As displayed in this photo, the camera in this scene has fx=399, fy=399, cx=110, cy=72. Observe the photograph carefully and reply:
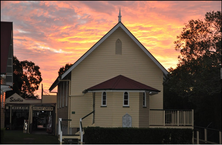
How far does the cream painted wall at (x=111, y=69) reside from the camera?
105 ft

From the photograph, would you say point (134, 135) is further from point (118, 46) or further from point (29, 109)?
point (29, 109)

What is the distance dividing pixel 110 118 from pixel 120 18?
8.70 metres

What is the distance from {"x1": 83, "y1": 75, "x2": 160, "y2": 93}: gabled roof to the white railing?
2397mm

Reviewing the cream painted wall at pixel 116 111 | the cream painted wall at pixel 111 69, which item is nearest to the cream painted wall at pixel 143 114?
the cream painted wall at pixel 116 111

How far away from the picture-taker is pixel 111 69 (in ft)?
106

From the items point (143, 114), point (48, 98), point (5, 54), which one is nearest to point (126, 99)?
point (143, 114)

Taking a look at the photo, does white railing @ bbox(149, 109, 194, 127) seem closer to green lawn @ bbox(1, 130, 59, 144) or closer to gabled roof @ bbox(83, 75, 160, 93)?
gabled roof @ bbox(83, 75, 160, 93)

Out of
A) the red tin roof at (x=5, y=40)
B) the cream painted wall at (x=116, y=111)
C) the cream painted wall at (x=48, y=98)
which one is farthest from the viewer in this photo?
the cream painted wall at (x=48, y=98)

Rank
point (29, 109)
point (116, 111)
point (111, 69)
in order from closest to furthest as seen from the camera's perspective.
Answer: point (116, 111) < point (111, 69) < point (29, 109)

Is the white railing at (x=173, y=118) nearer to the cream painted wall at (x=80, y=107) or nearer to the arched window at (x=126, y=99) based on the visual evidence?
the arched window at (x=126, y=99)

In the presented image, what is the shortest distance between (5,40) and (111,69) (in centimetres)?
892

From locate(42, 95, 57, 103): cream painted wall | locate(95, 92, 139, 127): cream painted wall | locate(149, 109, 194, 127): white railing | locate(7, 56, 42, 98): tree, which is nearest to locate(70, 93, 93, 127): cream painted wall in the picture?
locate(95, 92, 139, 127): cream painted wall

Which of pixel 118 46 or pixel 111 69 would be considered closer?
pixel 111 69

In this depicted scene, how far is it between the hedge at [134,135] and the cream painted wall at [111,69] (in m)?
4.98
